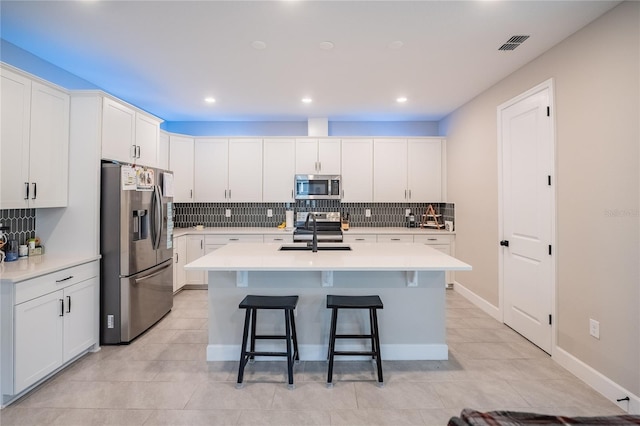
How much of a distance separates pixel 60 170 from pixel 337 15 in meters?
2.73

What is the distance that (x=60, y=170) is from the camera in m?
A: 2.72

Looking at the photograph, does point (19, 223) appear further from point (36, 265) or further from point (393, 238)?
point (393, 238)

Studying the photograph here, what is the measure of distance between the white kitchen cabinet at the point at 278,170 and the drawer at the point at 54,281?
2.65m

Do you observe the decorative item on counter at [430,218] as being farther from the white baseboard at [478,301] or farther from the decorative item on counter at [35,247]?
the decorative item on counter at [35,247]

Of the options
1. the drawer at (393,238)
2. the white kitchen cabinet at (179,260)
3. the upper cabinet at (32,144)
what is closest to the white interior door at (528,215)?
the drawer at (393,238)

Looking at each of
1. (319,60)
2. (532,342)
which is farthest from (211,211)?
(532,342)

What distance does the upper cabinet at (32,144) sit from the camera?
2271 mm

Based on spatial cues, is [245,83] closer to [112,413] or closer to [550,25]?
[550,25]

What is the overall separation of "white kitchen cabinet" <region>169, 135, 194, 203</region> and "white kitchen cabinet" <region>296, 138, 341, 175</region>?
1756 millimetres

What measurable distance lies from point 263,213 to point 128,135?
2.50m

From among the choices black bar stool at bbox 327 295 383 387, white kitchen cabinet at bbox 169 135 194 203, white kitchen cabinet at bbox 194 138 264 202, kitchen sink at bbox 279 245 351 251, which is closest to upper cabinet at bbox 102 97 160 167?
white kitchen cabinet at bbox 169 135 194 203

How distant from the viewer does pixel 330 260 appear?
237 centimetres

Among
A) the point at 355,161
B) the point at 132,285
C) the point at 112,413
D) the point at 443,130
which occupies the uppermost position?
the point at 443,130

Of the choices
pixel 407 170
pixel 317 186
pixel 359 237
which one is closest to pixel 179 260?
pixel 317 186
